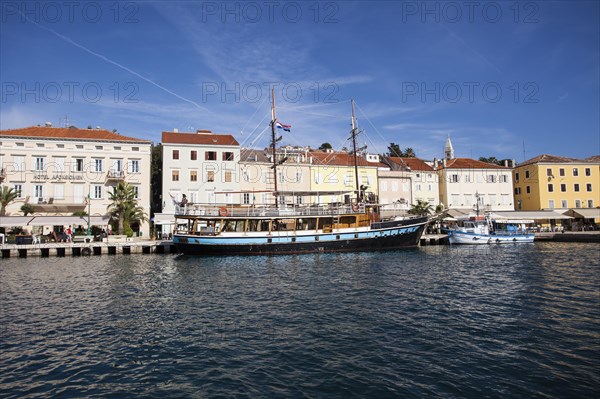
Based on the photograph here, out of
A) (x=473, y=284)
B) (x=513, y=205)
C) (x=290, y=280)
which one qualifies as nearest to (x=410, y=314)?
(x=473, y=284)

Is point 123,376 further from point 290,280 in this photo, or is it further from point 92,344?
point 290,280

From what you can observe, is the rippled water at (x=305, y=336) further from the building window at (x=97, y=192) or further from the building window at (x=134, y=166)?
the building window at (x=134, y=166)

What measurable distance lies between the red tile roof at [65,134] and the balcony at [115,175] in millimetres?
4027

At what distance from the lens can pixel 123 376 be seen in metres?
9.23

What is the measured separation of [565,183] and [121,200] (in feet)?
204

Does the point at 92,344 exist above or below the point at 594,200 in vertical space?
below

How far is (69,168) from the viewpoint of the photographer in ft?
153

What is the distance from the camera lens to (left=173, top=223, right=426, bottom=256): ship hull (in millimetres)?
36344

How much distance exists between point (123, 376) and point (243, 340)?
3316 mm

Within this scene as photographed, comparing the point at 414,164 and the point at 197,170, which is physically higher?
the point at 414,164

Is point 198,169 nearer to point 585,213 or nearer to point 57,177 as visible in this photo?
point 57,177

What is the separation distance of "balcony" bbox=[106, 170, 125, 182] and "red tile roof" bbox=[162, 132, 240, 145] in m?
6.51

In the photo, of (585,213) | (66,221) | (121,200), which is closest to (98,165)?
(121,200)

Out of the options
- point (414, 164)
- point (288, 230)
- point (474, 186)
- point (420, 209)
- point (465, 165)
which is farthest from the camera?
point (414, 164)
